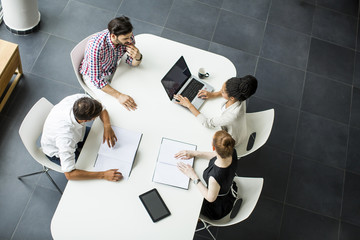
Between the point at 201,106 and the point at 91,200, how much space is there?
1.09m

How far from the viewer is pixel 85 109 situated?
7.82 feet

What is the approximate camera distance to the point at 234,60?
168 inches

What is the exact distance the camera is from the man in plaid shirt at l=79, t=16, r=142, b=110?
2.74 m

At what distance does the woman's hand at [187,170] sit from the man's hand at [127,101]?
0.57 meters

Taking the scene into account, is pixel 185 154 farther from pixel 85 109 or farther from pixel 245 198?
pixel 85 109

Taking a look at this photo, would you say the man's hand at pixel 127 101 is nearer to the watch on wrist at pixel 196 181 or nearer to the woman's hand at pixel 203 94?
the woman's hand at pixel 203 94

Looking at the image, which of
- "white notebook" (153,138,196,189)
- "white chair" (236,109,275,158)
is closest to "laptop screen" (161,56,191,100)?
"white notebook" (153,138,196,189)

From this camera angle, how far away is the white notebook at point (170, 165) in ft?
8.38

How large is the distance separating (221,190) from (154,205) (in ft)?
1.60

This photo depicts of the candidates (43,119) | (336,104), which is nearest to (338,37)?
(336,104)

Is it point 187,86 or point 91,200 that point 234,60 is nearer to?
point 187,86

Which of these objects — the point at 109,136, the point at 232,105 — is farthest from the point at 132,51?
the point at 232,105

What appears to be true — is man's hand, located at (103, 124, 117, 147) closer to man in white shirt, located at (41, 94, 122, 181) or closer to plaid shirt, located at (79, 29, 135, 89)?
man in white shirt, located at (41, 94, 122, 181)

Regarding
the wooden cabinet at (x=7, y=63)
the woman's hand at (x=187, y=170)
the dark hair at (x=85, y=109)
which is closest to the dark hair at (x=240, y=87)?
the woman's hand at (x=187, y=170)
